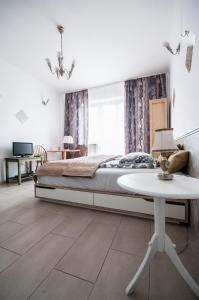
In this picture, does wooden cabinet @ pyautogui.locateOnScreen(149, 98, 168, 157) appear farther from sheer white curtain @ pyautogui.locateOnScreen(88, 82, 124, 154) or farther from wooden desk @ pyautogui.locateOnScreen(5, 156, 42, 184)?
wooden desk @ pyautogui.locateOnScreen(5, 156, 42, 184)

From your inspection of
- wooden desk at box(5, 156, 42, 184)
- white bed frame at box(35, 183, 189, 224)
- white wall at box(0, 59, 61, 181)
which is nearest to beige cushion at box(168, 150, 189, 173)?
white bed frame at box(35, 183, 189, 224)

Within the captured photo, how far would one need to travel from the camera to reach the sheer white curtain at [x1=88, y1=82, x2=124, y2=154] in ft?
15.4

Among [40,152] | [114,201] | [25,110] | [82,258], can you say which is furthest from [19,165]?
[82,258]

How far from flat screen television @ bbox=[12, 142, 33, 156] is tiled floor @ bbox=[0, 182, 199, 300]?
2.07m

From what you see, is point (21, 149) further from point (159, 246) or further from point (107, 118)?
point (159, 246)

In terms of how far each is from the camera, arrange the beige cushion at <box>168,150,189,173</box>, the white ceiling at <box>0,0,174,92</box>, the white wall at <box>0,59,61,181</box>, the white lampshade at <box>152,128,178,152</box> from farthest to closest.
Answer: the white wall at <box>0,59,61,181</box>, the white ceiling at <box>0,0,174,92</box>, the beige cushion at <box>168,150,189,173</box>, the white lampshade at <box>152,128,178,152</box>

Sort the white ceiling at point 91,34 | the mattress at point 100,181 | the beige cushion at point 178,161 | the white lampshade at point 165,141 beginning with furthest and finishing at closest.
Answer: the white ceiling at point 91,34
the mattress at point 100,181
the beige cushion at point 178,161
the white lampshade at point 165,141

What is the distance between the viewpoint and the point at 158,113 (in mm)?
3787

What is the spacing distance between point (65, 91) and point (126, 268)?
17.2 ft

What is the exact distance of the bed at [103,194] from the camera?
1.55m

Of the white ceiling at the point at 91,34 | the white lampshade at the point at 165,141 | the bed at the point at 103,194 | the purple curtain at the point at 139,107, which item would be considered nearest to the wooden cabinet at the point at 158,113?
the purple curtain at the point at 139,107

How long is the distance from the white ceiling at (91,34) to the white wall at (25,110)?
0.34 meters

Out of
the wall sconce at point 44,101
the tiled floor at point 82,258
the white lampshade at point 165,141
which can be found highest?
the wall sconce at point 44,101

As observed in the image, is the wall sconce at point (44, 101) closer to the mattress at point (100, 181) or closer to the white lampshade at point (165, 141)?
the mattress at point (100, 181)
